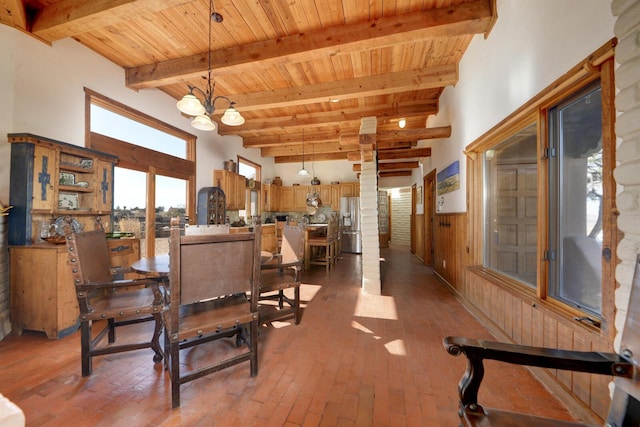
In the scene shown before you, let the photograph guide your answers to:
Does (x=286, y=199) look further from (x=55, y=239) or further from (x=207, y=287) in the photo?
(x=207, y=287)

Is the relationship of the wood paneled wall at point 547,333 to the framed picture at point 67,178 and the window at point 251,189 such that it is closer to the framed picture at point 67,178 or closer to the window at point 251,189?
the framed picture at point 67,178

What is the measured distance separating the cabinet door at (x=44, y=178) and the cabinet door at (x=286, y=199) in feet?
18.6

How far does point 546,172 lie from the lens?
1.75 metres

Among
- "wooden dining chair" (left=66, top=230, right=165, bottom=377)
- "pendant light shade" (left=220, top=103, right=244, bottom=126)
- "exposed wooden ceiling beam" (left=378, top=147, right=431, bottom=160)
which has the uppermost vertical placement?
"exposed wooden ceiling beam" (left=378, top=147, right=431, bottom=160)

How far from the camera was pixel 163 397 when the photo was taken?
4.89ft

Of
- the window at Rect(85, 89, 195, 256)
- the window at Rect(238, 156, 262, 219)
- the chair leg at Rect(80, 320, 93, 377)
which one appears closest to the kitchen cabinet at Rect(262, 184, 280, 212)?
the window at Rect(238, 156, 262, 219)

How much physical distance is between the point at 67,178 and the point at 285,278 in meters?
2.60

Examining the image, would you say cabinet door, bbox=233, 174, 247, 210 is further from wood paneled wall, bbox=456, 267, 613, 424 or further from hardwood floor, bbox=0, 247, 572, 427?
wood paneled wall, bbox=456, 267, 613, 424

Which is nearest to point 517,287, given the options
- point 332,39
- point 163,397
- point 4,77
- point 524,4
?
point 524,4

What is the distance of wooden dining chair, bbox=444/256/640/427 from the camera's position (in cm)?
79


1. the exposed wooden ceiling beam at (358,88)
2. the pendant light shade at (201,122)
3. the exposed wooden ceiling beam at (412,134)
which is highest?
the exposed wooden ceiling beam at (358,88)

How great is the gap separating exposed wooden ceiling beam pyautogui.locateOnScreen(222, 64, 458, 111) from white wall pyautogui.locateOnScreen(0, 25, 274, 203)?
173 centimetres

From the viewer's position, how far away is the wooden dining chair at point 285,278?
2369mm

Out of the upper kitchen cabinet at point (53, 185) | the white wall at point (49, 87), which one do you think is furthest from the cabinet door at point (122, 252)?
the white wall at point (49, 87)
